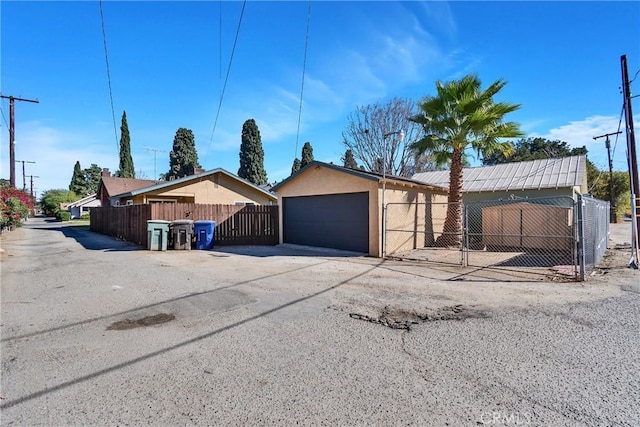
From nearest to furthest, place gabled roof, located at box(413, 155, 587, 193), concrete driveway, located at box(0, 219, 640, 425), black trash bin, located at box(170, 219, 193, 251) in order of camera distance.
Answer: concrete driveway, located at box(0, 219, 640, 425) → black trash bin, located at box(170, 219, 193, 251) → gabled roof, located at box(413, 155, 587, 193)

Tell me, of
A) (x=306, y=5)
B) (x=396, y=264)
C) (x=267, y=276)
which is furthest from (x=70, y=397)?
(x=306, y=5)

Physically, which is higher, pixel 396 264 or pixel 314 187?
pixel 314 187

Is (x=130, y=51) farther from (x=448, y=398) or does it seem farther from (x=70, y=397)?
(x=448, y=398)

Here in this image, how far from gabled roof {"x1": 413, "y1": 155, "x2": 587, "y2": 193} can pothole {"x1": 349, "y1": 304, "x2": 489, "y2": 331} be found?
1379 cm

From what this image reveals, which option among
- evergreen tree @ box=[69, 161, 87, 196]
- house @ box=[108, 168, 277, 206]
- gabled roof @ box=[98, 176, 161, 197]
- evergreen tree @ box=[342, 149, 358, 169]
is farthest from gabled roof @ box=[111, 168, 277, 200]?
evergreen tree @ box=[69, 161, 87, 196]

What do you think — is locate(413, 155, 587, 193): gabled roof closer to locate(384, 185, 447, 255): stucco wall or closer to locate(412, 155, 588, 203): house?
locate(412, 155, 588, 203): house

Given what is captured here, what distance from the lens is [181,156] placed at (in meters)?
44.9

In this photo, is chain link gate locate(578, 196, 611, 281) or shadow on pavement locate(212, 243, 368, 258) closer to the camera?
chain link gate locate(578, 196, 611, 281)

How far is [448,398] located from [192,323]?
3.43 metres

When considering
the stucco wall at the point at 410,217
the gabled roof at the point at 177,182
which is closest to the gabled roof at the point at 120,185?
the gabled roof at the point at 177,182

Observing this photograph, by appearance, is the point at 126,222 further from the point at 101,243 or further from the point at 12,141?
the point at 12,141

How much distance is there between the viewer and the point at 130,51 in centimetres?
1161

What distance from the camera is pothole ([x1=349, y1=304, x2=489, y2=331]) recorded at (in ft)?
16.0

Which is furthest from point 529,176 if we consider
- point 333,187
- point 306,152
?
point 306,152
